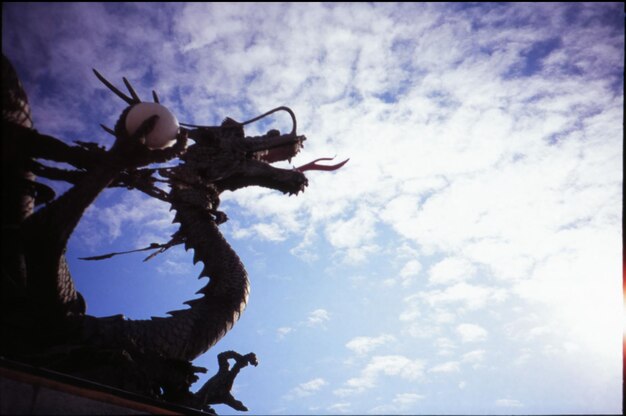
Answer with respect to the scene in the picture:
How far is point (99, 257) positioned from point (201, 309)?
4.32ft

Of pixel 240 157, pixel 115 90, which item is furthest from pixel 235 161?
pixel 115 90

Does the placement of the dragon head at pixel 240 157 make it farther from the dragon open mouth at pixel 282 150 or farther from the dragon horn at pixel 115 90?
the dragon horn at pixel 115 90

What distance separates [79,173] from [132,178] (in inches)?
27.6

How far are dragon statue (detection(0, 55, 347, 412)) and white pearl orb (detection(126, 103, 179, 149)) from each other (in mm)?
10

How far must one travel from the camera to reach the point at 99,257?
15.3 ft

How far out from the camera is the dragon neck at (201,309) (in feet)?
14.4

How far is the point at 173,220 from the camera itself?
5.83 metres

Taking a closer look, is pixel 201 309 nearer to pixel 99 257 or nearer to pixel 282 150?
pixel 99 257

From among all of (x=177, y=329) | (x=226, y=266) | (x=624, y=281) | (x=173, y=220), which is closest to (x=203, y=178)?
(x=173, y=220)

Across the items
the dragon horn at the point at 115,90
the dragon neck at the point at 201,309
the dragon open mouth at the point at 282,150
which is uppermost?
the dragon open mouth at the point at 282,150

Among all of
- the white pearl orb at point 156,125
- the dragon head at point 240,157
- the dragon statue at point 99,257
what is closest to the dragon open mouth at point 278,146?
the dragon head at point 240,157

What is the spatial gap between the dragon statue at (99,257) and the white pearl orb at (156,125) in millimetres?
10

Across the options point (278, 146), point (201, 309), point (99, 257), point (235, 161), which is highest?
point (278, 146)

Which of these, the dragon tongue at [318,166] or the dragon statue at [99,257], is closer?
the dragon statue at [99,257]
